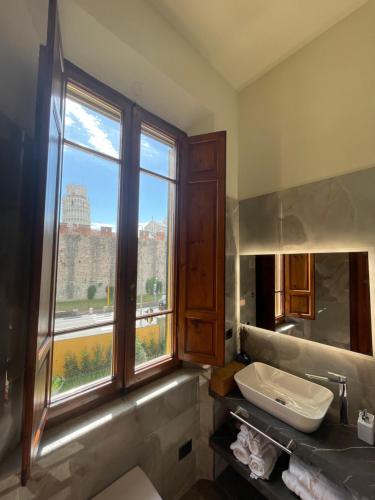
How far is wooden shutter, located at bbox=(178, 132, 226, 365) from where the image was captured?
1.65m

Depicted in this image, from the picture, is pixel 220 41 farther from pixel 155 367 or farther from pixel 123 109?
pixel 155 367

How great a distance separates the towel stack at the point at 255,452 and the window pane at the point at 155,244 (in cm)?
106

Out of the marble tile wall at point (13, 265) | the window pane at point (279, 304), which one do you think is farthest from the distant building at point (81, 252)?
the window pane at point (279, 304)

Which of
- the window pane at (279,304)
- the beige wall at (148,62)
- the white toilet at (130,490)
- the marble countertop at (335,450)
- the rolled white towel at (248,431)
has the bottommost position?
the white toilet at (130,490)

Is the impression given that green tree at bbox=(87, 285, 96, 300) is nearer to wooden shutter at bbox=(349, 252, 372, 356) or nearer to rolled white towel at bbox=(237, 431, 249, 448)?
rolled white towel at bbox=(237, 431, 249, 448)

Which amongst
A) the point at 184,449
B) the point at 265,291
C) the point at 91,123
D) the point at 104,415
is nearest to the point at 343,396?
the point at 265,291

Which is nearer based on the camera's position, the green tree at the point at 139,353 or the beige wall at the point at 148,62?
the beige wall at the point at 148,62

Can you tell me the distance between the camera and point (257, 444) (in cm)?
139

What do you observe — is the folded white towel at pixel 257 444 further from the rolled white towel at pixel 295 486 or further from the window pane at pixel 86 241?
the window pane at pixel 86 241

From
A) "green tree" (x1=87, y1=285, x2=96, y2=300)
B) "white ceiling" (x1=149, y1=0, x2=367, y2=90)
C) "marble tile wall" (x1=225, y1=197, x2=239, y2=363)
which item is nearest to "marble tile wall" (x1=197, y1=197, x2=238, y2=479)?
"marble tile wall" (x1=225, y1=197, x2=239, y2=363)

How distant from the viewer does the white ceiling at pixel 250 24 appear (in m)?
1.45

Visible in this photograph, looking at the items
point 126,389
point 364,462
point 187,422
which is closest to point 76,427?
point 126,389

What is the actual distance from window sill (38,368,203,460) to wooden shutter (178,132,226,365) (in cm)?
26

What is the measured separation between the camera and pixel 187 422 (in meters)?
1.61
